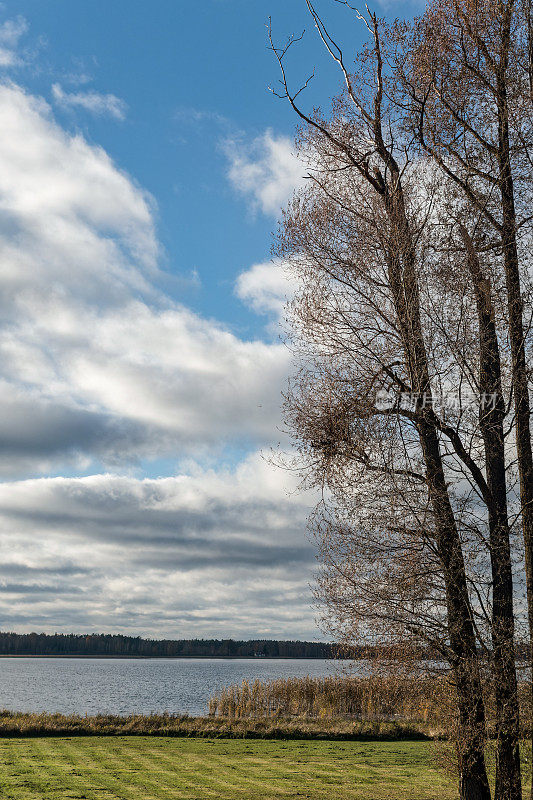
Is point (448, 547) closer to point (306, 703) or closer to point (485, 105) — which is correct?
point (485, 105)

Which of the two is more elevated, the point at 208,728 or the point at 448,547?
the point at 448,547

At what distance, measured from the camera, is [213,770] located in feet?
55.4

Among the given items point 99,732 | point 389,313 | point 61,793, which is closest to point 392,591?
point 389,313

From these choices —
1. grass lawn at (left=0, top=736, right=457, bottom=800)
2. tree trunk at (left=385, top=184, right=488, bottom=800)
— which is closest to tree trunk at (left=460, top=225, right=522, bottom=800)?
tree trunk at (left=385, top=184, right=488, bottom=800)

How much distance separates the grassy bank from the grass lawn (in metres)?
1.25

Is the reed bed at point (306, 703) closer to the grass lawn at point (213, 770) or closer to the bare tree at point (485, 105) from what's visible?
the grass lawn at point (213, 770)

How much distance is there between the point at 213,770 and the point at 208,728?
A: 811 centimetres

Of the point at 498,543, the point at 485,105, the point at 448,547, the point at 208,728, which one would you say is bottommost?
the point at 208,728

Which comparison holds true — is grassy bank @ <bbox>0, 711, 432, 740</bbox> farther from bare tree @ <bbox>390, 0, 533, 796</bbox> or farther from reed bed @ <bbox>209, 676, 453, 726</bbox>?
bare tree @ <bbox>390, 0, 533, 796</bbox>

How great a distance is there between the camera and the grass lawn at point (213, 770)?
13.9 metres

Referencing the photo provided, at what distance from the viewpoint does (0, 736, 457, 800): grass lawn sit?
45.5ft

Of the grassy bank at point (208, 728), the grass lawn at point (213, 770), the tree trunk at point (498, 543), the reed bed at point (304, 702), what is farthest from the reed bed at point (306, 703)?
the tree trunk at point (498, 543)

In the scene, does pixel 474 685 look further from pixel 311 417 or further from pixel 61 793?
pixel 61 793

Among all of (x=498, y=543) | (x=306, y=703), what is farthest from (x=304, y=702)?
(x=498, y=543)
